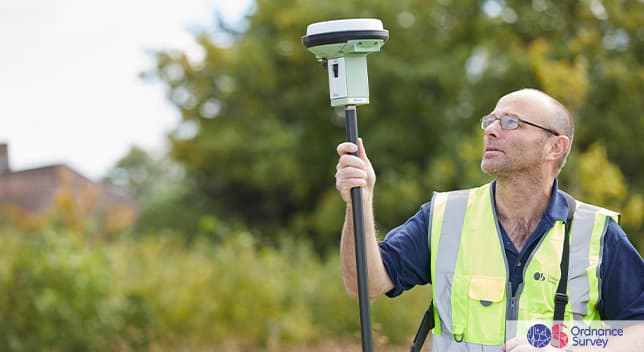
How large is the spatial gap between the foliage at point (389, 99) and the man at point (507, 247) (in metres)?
11.7

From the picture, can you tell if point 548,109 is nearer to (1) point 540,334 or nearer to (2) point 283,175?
(1) point 540,334

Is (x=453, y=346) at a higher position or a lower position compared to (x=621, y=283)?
lower

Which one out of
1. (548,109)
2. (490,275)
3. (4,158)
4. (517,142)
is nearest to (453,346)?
(490,275)

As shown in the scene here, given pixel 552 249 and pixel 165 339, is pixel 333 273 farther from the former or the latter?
pixel 552 249

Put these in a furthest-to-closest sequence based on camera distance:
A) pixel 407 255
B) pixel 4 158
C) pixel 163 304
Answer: pixel 4 158 → pixel 163 304 → pixel 407 255

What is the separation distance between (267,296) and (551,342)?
23.1 feet

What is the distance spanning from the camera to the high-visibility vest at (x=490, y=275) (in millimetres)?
3234

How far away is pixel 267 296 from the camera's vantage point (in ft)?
33.2

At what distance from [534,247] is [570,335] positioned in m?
0.32

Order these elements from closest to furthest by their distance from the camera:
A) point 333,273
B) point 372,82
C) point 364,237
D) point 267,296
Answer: point 364,237
point 267,296
point 333,273
point 372,82

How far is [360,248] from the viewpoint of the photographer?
122 inches

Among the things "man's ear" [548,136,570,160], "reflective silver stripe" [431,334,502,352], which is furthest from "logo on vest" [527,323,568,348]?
"man's ear" [548,136,570,160]

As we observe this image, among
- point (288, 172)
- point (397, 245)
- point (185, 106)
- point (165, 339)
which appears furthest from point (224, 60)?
point (397, 245)

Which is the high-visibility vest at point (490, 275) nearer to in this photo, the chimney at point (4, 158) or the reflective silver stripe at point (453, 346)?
the reflective silver stripe at point (453, 346)
